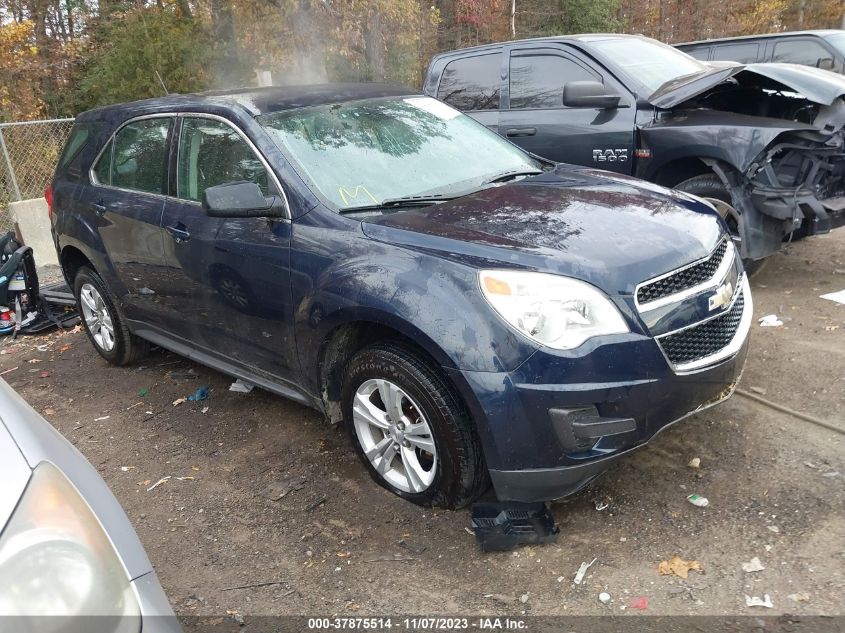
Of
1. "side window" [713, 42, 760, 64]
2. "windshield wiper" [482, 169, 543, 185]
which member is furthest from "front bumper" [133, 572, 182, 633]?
"side window" [713, 42, 760, 64]

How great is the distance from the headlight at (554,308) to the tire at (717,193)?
302 centimetres

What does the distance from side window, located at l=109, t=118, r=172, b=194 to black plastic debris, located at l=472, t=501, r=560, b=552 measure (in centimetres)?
269

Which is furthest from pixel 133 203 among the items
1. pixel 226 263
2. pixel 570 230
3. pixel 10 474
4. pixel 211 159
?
pixel 10 474

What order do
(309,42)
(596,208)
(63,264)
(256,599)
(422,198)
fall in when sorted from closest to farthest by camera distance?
1. (256,599)
2. (596,208)
3. (422,198)
4. (63,264)
5. (309,42)

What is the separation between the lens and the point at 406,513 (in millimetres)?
3283

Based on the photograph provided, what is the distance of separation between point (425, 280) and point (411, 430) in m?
0.70

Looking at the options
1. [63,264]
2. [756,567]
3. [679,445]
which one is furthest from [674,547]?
[63,264]

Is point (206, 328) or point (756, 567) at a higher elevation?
point (206, 328)

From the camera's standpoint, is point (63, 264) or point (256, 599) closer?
point (256, 599)

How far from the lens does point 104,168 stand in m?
4.86

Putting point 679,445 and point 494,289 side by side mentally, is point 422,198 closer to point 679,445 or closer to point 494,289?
point 494,289

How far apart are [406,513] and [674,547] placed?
117 centimetres

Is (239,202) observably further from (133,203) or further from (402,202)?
(133,203)

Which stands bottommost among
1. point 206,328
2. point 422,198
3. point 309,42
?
point 206,328
